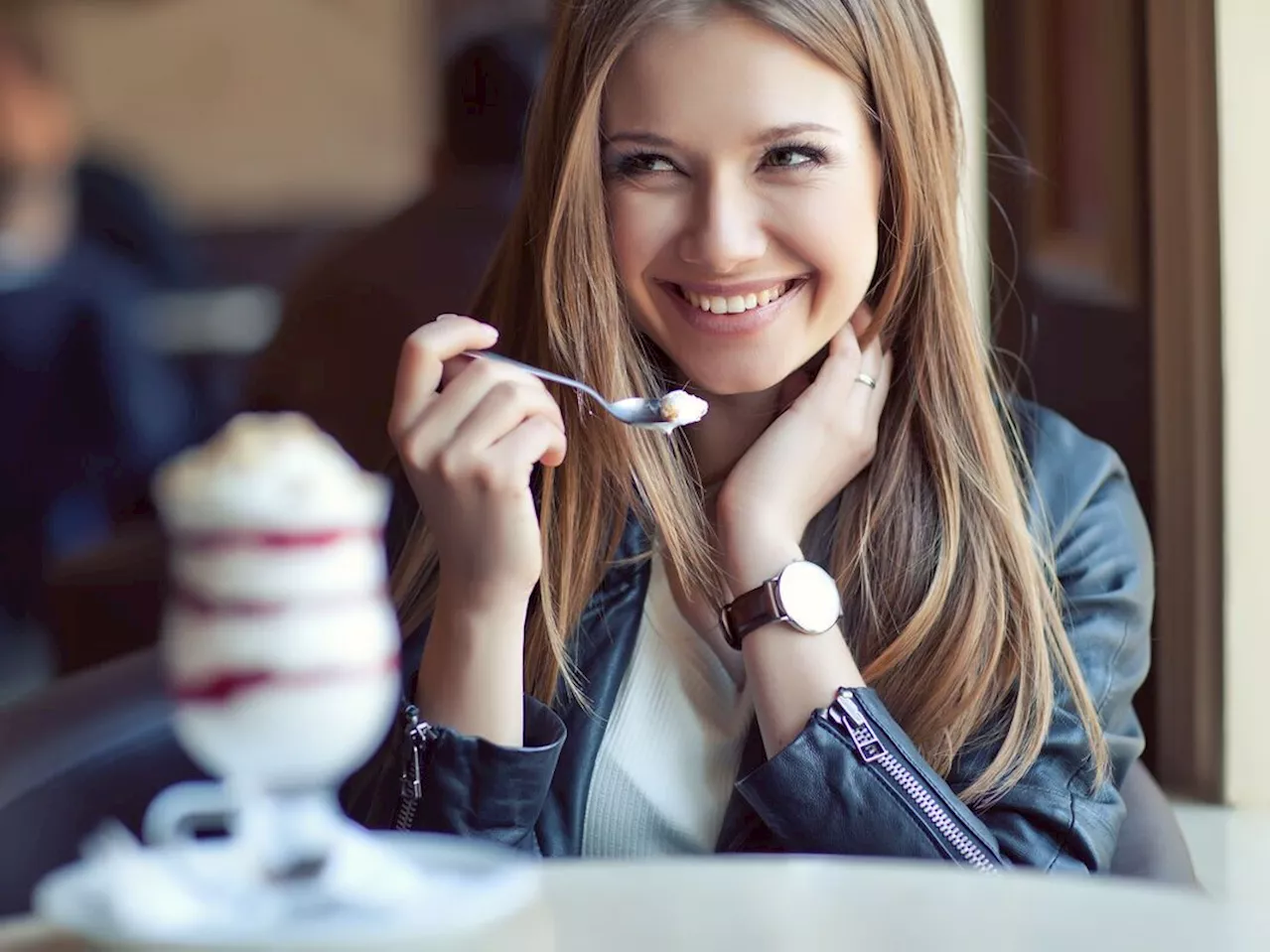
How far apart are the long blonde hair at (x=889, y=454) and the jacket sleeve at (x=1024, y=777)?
27 mm

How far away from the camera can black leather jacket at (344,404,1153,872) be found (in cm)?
110

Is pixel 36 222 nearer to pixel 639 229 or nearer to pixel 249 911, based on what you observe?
pixel 639 229

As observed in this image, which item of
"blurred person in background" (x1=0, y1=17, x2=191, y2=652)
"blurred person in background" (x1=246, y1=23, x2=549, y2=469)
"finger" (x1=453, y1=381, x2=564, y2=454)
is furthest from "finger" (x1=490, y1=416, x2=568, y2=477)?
"blurred person in background" (x1=0, y1=17, x2=191, y2=652)

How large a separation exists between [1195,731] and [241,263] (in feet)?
13.7

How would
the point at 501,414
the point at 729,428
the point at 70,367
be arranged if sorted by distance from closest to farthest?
1. the point at 501,414
2. the point at 729,428
3. the point at 70,367

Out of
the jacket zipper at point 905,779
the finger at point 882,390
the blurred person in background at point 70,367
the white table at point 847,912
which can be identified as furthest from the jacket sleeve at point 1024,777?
the blurred person in background at point 70,367

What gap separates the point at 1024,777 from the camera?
1227mm

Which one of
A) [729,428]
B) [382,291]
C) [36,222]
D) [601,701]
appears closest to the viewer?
[601,701]

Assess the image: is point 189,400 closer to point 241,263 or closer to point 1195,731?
point 241,263

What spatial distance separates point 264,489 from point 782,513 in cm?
71

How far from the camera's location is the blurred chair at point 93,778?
4.00ft

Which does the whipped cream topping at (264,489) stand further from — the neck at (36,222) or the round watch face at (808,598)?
the neck at (36,222)

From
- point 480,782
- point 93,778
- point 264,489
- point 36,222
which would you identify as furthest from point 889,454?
point 36,222

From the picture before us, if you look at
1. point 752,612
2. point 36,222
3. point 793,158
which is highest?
point 793,158
